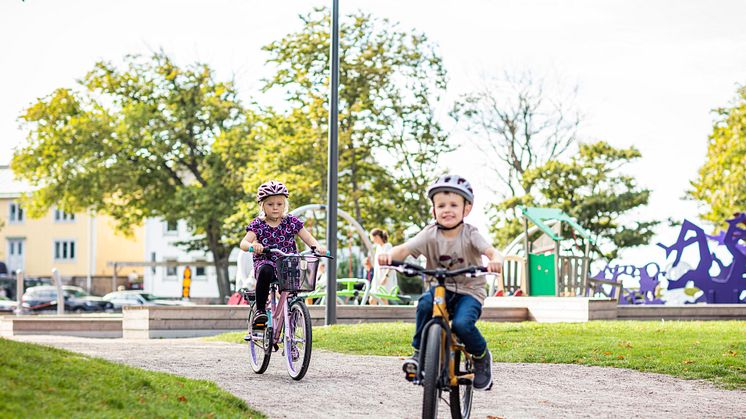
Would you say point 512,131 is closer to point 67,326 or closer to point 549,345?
point 67,326

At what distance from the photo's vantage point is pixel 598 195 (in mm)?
47188

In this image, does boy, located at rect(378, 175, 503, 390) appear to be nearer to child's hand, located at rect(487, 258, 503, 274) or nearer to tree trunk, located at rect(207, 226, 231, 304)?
child's hand, located at rect(487, 258, 503, 274)

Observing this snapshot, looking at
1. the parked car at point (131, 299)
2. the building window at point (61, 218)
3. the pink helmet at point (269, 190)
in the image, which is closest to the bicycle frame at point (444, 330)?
the pink helmet at point (269, 190)

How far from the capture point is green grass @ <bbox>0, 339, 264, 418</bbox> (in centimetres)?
607

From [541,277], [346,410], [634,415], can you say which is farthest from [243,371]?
[541,277]

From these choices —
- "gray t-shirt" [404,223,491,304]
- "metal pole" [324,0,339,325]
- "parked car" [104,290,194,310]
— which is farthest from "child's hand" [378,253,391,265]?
"parked car" [104,290,194,310]

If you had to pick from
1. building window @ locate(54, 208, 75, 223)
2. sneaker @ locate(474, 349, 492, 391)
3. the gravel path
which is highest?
building window @ locate(54, 208, 75, 223)

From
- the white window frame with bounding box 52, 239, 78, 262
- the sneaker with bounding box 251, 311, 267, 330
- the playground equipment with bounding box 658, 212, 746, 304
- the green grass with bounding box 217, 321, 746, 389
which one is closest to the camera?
the sneaker with bounding box 251, 311, 267, 330

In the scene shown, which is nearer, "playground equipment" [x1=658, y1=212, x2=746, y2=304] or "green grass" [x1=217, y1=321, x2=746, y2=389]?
"green grass" [x1=217, y1=321, x2=746, y2=389]

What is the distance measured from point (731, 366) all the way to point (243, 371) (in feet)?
16.4

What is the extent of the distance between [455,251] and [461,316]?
0.42 metres

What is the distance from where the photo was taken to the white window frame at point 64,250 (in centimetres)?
8012

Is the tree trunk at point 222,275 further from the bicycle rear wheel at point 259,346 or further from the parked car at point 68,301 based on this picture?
the bicycle rear wheel at point 259,346

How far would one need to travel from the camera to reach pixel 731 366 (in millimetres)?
11562
